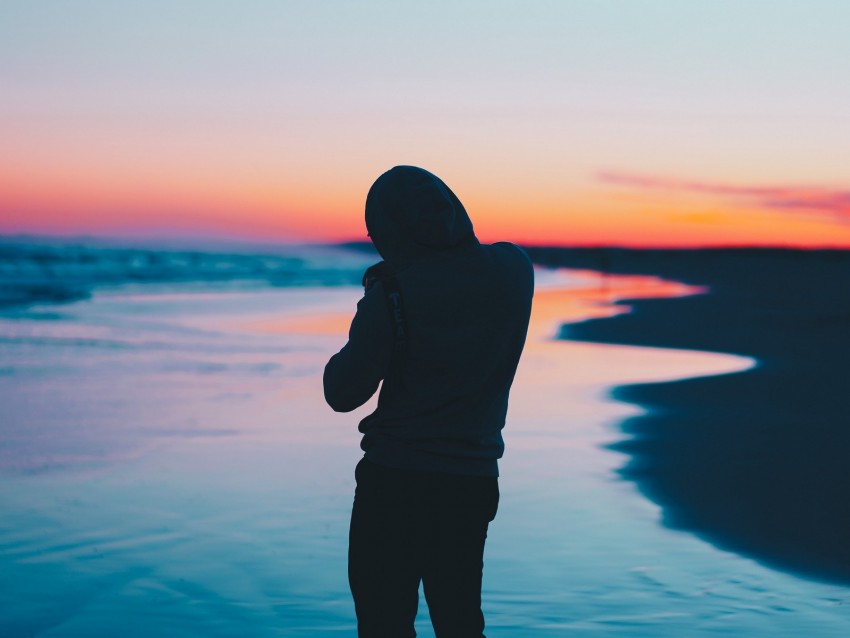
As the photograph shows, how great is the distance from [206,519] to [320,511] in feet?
1.88

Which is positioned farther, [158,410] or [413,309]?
[158,410]

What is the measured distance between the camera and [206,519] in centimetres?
526

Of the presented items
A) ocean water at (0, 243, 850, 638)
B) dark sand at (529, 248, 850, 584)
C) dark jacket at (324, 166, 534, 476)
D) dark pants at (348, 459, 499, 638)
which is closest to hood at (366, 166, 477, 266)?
dark jacket at (324, 166, 534, 476)

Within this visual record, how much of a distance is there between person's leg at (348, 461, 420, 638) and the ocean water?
148 centimetres

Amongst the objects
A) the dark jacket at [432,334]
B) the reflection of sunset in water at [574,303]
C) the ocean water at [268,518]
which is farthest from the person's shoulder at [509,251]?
the reflection of sunset in water at [574,303]

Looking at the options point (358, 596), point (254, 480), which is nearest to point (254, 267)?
point (254, 480)

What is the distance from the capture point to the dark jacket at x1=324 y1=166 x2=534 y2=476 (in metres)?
2.32

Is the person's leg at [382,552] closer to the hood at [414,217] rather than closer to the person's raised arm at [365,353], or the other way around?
the person's raised arm at [365,353]

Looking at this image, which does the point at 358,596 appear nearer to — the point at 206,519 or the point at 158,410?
the point at 206,519

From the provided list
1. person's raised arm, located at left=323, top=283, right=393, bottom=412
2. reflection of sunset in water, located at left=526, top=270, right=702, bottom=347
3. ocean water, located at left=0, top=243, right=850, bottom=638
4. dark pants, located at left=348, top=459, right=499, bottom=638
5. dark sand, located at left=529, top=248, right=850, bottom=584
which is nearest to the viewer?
person's raised arm, located at left=323, top=283, right=393, bottom=412

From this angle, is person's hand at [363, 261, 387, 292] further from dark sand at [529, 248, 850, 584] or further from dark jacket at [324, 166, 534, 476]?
dark sand at [529, 248, 850, 584]

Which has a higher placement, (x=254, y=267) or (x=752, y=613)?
(x=254, y=267)

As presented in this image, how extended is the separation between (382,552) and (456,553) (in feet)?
0.57

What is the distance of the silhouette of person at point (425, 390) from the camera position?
2.32m
